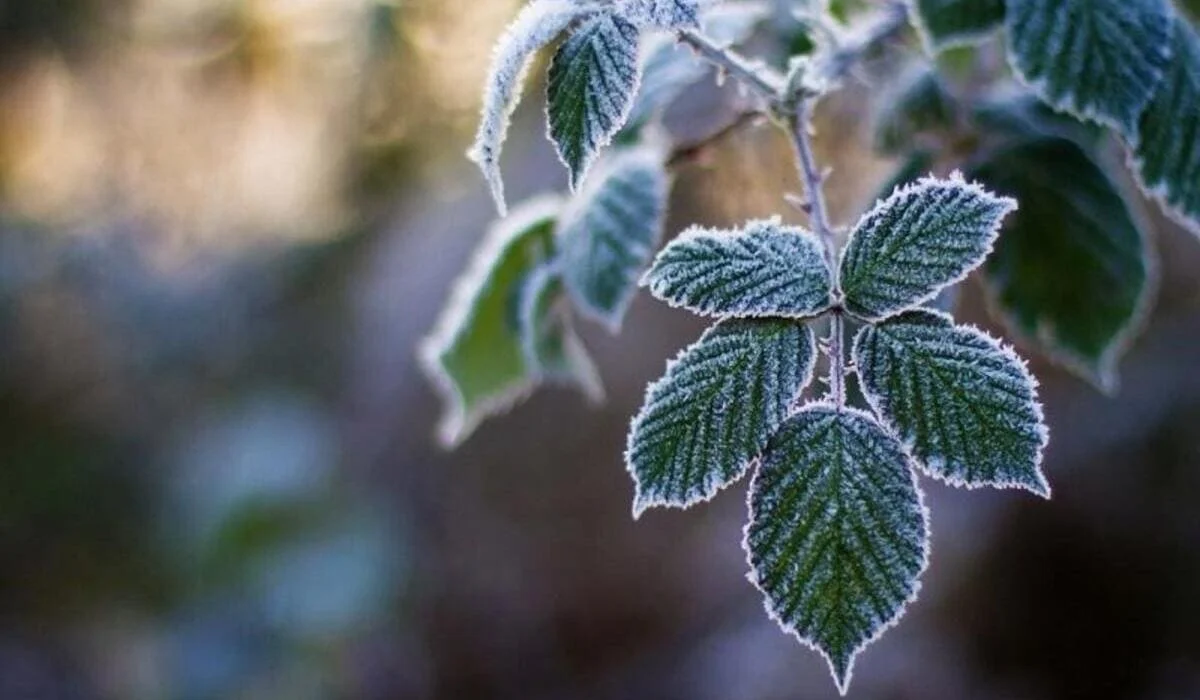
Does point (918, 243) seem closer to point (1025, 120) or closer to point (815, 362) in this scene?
point (815, 362)

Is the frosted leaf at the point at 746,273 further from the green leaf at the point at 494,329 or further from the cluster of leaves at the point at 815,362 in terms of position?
the green leaf at the point at 494,329

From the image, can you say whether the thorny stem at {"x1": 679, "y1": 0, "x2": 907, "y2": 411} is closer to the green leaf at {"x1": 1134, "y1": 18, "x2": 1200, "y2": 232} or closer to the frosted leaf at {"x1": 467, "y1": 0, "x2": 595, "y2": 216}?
the frosted leaf at {"x1": 467, "y1": 0, "x2": 595, "y2": 216}

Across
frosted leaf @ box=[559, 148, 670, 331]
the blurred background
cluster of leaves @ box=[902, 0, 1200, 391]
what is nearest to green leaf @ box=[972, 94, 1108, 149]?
cluster of leaves @ box=[902, 0, 1200, 391]

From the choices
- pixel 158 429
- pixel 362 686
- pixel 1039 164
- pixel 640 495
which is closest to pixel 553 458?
pixel 362 686

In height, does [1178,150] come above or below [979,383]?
below

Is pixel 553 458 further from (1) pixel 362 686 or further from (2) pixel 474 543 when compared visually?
(1) pixel 362 686

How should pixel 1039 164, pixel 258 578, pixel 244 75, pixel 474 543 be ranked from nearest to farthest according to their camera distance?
pixel 1039 164, pixel 258 578, pixel 244 75, pixel 474 543

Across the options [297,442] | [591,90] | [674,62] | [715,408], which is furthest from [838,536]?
[297,442]
